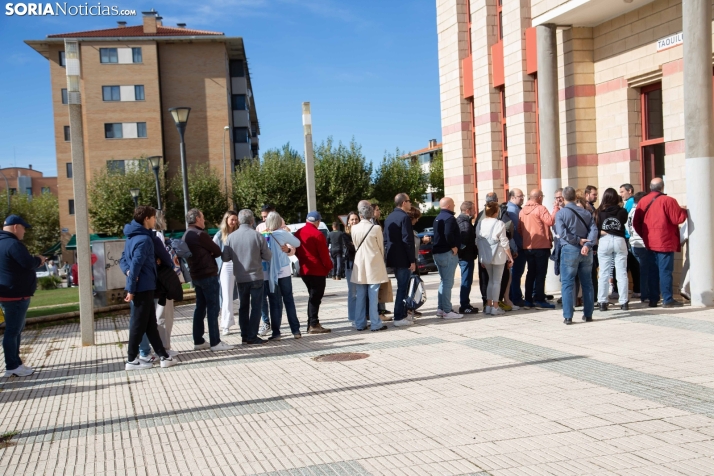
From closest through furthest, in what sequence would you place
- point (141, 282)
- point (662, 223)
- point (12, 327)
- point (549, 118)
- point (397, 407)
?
point (397, 407)
point (141, 282)
point (12, 327)
point (662, 223)
point (549, 118)

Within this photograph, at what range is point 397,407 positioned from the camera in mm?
6191

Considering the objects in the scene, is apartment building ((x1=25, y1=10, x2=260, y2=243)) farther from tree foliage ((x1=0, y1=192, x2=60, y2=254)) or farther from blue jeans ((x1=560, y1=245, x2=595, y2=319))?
blue jeans ((x1=560, y1=245, x2=595, y2=319))

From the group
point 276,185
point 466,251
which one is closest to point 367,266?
point 466,251

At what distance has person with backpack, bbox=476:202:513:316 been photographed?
1120 centimetres

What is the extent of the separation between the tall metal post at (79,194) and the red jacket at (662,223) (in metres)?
8.16

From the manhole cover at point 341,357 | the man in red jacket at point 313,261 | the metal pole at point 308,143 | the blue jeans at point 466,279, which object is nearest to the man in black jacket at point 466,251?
the blue jeans at point 466,279

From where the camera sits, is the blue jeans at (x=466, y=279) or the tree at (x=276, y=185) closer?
the blue jeans at (x=466, y=279)

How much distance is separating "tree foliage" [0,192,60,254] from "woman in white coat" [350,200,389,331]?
69.7 m

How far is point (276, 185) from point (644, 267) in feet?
133

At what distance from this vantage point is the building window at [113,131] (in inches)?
2302

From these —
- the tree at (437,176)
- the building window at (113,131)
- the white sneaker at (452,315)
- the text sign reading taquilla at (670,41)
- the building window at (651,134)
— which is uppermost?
the building window at (113,131)

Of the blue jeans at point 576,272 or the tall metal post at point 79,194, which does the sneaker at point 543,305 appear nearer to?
the blue jeans at point 576,272

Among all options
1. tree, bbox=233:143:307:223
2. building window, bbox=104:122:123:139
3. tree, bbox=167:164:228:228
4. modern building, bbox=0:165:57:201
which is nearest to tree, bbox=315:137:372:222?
tree, bbox=233:143:307:223

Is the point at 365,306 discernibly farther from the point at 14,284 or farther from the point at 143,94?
the point at 143,94
